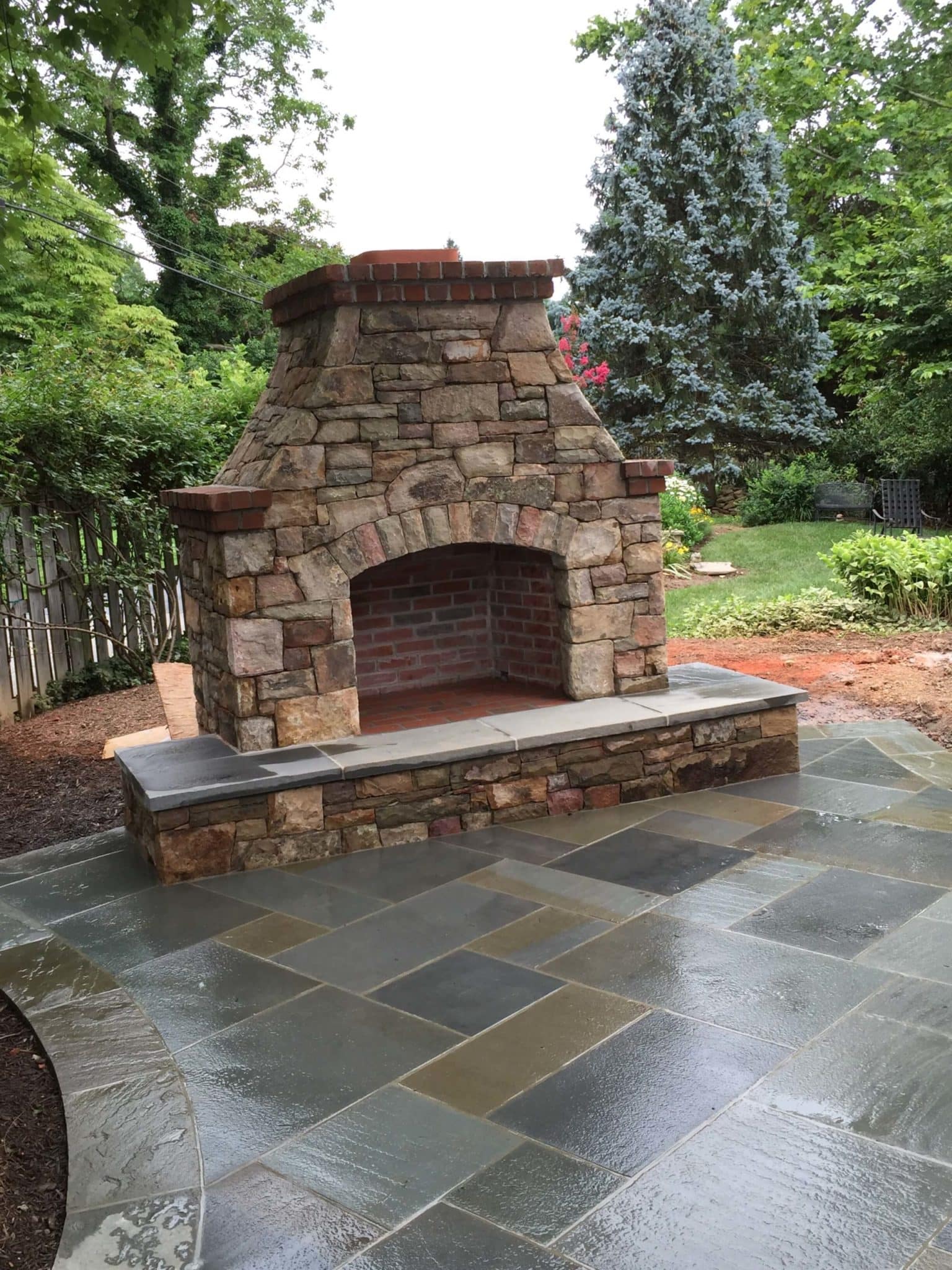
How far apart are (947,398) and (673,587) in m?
5.02

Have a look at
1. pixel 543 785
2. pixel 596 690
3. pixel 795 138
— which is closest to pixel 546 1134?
pixel 543 785

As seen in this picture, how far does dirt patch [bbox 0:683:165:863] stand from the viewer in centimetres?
539

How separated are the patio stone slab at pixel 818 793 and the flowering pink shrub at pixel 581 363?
37.1 ft

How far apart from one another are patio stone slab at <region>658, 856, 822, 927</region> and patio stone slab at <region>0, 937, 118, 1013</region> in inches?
77.3

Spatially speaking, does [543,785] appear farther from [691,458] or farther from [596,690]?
[691,458]

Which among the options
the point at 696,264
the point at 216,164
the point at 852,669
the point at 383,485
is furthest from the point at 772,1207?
the point at 216,164

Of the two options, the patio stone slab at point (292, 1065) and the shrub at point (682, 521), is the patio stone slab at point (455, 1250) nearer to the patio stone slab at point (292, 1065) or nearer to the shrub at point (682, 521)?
the patio stone slab at point (292, 1065)

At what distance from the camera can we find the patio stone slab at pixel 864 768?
5250mm

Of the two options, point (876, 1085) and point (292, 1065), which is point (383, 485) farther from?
point (876, 1085)

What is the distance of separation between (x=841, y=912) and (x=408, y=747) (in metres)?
1.92

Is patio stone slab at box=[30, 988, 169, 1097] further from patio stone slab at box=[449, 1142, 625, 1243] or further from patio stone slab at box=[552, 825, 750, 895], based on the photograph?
patio stone slab at box=[552, 825, 750, 895]

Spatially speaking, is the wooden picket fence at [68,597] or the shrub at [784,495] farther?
the shrub at [784,495]

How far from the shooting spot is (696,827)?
4.71m

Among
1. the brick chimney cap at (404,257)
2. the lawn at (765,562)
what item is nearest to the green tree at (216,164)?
the lawn at (765,562)
